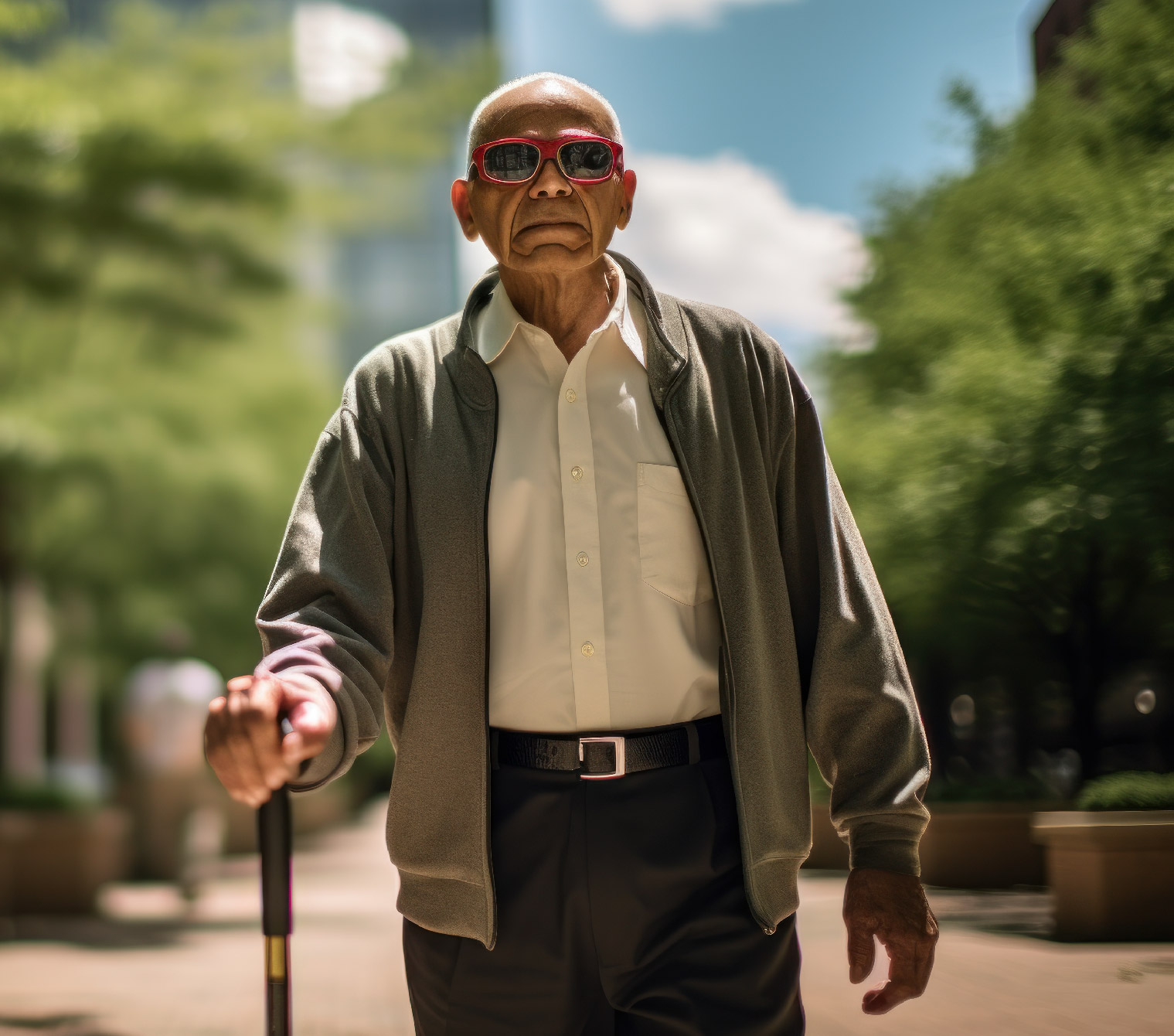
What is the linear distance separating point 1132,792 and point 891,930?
3.06m

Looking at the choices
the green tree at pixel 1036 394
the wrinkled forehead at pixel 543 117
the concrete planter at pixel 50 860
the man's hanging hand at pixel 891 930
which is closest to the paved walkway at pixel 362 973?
the concrete planter at pixel 50 860

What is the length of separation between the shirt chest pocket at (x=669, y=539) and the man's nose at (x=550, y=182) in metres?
0.46

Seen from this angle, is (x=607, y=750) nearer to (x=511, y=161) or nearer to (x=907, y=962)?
(x=907, y=962)

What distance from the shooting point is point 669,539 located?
2287mm

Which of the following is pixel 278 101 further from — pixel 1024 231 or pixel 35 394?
pixel 1024 231

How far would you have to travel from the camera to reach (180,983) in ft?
26.4

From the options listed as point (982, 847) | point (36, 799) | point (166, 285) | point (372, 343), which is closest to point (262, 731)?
point (982, 847)

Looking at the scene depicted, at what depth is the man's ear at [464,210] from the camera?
8.27 ft

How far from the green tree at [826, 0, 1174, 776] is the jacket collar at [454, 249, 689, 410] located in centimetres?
271

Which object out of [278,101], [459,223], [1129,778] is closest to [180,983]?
[1129,778]

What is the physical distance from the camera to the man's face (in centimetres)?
238

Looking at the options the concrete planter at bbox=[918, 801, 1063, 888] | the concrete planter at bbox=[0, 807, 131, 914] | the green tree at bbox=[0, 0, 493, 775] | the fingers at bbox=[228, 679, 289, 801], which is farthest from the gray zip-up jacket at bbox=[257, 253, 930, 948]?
the green tree at bbox=[0, 0, 493, 775]

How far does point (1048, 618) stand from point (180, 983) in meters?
5.03

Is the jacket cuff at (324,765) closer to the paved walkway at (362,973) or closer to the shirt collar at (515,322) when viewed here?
the shirt collar at (515,322)
